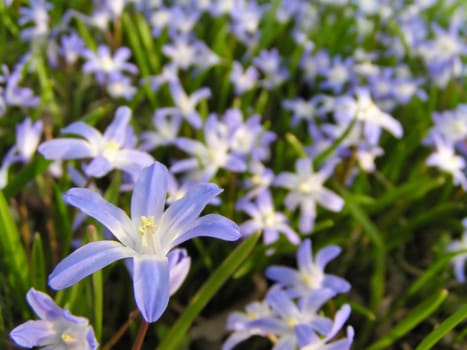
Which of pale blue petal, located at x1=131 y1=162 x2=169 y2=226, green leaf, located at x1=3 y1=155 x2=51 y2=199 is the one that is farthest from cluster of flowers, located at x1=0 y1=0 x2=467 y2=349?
green leaf, located at x1=3 y1=155 x2=51 y2=199

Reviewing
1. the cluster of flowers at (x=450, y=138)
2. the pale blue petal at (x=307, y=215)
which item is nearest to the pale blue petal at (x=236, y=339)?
the pale blue petal at (x=307, y=215)

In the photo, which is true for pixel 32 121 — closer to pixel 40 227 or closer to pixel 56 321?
pixel 40 227

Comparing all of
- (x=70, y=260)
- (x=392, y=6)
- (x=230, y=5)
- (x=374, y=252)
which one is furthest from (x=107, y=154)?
(x=392, y=6)

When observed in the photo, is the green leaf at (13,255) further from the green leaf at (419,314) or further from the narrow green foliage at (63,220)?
the green leaf at (419,314)

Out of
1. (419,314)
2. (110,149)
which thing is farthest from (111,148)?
(419,314)

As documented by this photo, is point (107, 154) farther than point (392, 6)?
No

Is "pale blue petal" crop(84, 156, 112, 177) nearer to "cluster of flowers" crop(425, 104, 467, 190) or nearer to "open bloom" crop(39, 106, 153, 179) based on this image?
"open bloom" crop(39, 106, 153, 179)
